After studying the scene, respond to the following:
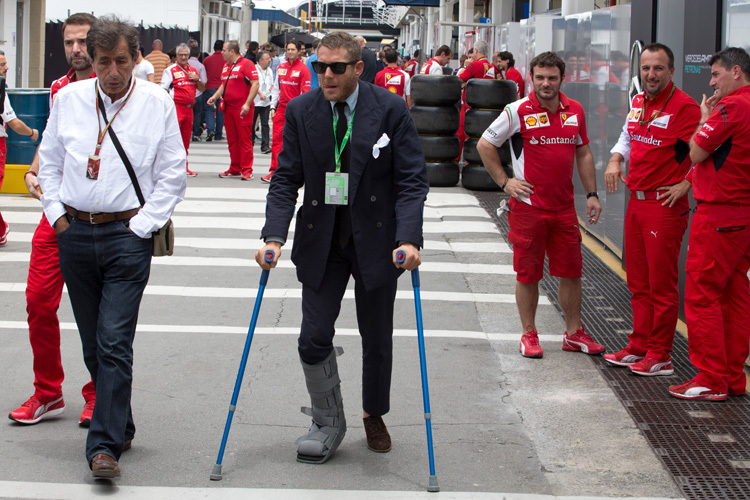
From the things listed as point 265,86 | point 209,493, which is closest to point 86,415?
point 209,493

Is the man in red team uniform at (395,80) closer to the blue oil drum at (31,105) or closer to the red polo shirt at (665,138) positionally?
the blue oil drum at (31,105)

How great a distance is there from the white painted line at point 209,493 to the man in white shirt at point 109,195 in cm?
13

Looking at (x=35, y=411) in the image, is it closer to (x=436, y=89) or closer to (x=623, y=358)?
(x=623, y=358)

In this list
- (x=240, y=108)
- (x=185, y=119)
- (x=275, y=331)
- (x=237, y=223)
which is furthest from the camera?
(x=240, y=108)

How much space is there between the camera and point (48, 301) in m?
5.17

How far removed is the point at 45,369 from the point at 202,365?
50.4 inches

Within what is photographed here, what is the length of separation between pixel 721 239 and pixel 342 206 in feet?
7.91

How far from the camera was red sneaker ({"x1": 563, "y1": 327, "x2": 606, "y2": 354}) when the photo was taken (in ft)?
22.5

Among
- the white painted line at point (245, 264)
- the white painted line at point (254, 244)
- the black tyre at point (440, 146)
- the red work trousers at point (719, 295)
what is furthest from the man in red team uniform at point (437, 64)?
the red work trousers at point (719, 295)

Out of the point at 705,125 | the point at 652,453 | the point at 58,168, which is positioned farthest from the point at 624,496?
the point at 58,168

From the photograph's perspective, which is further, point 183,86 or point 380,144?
point 183,86

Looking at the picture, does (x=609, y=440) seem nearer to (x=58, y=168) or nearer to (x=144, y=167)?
(x=144, y=167)

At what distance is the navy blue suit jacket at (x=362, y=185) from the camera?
470cm

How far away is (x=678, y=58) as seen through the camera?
7.74 metres
